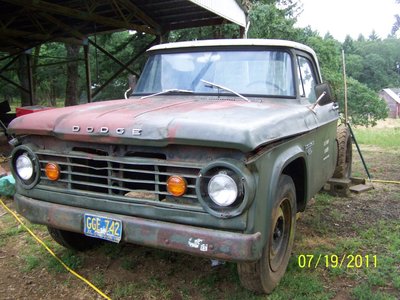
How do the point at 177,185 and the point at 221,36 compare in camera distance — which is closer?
the point at 177,185

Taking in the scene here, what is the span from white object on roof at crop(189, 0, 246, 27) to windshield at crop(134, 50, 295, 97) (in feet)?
14.0

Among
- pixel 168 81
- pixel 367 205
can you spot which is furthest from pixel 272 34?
pixel 168 81

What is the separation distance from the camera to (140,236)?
2689mm

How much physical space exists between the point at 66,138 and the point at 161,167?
73 centimetres

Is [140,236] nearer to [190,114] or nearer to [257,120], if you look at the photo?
[190,114]

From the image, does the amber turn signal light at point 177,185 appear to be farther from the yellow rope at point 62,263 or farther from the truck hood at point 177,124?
the yellow rope at point 62,263

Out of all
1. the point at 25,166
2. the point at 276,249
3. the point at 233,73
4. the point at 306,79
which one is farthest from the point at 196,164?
the point at 306,79

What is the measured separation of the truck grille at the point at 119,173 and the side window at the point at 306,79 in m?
1.80

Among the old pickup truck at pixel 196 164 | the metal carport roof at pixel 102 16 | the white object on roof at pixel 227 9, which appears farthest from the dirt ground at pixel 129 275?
the metal carport roof at pixel 102 16

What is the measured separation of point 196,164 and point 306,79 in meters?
2.27

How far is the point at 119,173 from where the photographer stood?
9.36 feet

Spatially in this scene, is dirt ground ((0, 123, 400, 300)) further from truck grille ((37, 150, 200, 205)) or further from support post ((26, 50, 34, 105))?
support post ((26, 50, 34, 105))
